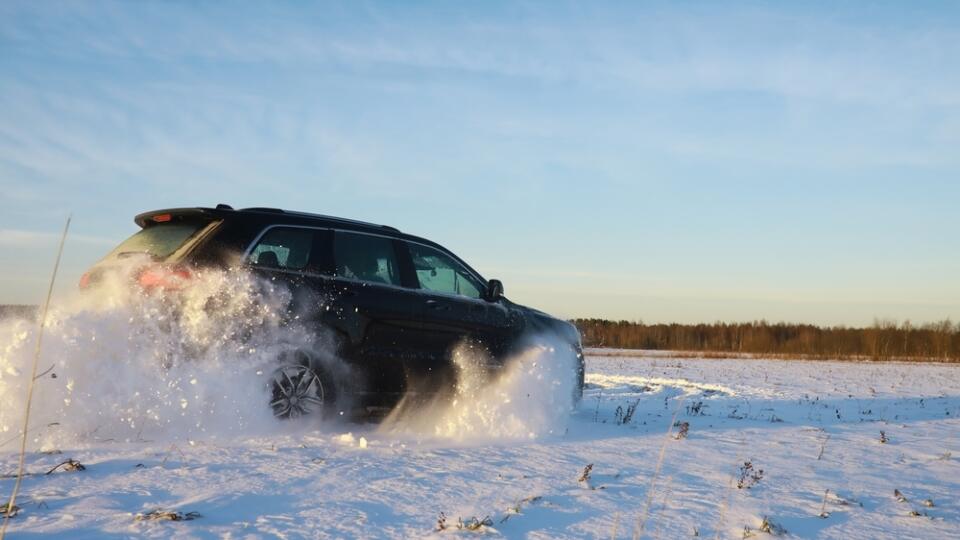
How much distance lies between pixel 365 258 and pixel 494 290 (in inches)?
56.1

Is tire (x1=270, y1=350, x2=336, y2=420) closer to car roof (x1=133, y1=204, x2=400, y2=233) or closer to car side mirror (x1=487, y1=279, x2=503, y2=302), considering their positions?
car roof (x1=133, y1=204, x2=400, y2=233)

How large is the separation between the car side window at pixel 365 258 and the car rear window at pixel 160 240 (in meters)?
1.17

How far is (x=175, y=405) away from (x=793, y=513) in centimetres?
429

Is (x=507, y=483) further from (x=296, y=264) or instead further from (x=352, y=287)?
(x=296, y=264)

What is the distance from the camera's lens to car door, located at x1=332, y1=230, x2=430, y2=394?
21.9 ft

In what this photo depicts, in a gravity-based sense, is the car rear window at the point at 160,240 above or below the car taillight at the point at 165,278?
above

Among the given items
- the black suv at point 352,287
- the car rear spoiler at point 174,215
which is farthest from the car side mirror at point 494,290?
the car rear spoiler at point 174,215

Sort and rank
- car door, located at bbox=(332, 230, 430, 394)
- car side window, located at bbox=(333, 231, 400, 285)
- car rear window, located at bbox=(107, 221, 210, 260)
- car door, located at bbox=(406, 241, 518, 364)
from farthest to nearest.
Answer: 1. car door, located at bbox=(406, 241, 518, 364)
2. car side window, located at bbox=(333, 231, 400, 285)
3. car door, located at bbox=(332, 230, 430, 394)
4. car rear window, located at bbox=(107, 221, 210, 260)

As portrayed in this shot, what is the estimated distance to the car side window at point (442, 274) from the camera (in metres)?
7.45

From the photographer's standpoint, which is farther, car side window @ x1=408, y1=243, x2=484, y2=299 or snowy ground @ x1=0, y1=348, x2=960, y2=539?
car side window @ x1=408, y1=243, x2=484, y2=299

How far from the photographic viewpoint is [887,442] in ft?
24.9

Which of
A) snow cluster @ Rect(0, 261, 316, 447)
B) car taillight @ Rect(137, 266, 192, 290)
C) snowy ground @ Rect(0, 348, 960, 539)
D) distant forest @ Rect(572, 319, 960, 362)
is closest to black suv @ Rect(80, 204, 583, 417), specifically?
car taillight @ Rect(137, 266, 192, 290)

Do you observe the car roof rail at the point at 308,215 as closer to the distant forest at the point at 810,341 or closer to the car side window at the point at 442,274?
the car side window at the point at 442,274

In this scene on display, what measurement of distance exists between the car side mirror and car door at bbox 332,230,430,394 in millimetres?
888
